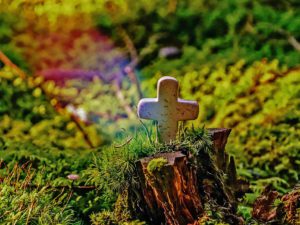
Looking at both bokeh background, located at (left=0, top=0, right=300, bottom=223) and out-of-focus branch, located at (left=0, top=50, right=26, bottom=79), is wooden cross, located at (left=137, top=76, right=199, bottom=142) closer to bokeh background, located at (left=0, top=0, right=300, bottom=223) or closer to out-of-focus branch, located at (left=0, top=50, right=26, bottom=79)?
bokeh background, located at (left=0, top=0, right=300, bottom=223)

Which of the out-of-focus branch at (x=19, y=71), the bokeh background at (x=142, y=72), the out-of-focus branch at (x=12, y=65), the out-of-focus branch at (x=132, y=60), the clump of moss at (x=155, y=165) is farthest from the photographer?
the out-of-focus branch at (x=132, y=60)

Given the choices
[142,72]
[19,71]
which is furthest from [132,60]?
[19,71]

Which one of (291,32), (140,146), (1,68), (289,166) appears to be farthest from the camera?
(291,32)

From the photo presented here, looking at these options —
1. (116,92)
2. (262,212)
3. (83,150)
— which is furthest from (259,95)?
(262,212)

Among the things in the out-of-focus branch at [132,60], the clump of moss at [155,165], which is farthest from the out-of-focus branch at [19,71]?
the clump of moss at [155,165]

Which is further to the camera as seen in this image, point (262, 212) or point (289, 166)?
point (289, 166)

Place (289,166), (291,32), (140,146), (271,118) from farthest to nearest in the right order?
1. (291,32)
2. (271,118)
3. (289,166)
4. (140,146)

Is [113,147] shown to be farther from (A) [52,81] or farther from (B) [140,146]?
(A) [52,81]

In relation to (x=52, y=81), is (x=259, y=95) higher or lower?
lower

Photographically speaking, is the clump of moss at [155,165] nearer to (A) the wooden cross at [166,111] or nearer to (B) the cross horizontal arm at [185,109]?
(A) the wooden cross at [166,111]
